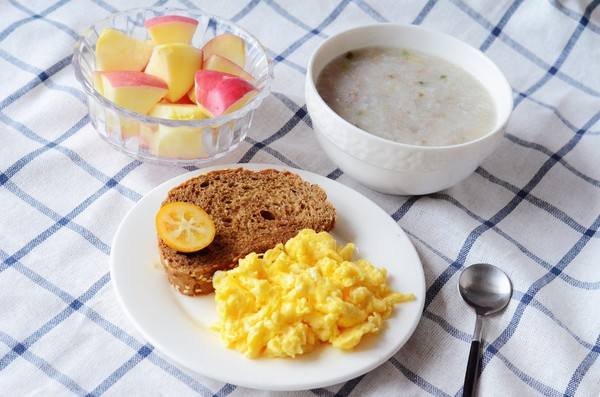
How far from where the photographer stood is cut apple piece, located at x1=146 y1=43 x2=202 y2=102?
7.80 ft

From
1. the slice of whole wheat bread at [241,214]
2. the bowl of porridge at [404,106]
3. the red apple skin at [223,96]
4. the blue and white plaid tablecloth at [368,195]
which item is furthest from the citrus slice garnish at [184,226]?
the bowl of porridge at [404,106]

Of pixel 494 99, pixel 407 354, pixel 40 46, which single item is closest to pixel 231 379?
pixel 407 354

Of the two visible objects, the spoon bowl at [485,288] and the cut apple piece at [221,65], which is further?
the cut apple piece at [221,65]

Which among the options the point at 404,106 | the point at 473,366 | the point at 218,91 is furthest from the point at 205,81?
the point at 473,366

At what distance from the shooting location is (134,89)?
90.0 inches

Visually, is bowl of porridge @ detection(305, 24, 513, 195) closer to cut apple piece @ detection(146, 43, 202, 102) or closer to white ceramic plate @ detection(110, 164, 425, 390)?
white ceramic plate @ detection(110, 164, 425, 390)

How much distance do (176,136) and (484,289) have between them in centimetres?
89

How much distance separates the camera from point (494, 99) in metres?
2.47

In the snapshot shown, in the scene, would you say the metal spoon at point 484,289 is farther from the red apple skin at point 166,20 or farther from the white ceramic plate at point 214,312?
the red apple skin at point 166,20

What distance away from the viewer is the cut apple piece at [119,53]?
242 cm

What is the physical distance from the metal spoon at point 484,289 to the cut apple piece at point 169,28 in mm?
1045

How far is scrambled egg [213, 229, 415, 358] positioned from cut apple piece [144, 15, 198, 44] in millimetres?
824

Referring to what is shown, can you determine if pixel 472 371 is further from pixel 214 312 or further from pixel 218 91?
pixel 218 91

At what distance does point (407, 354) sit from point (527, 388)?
0.95 ft
